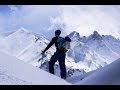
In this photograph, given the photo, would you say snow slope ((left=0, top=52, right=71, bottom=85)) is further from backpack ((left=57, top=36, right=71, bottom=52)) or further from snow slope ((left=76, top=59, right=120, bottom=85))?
backpack ((left=57, top=36, right=71, bottom=52))

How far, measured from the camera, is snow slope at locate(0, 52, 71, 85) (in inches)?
244

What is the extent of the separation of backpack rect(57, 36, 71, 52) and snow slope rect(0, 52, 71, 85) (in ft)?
3.35

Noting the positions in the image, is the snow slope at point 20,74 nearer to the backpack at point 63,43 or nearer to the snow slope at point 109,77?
the snow slope at point 109,77

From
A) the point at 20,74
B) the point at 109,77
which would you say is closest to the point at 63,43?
the point at 109,77

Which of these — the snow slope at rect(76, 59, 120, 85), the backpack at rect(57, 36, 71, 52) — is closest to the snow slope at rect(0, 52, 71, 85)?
the snow slope at rect(76, 59, 120, 85)

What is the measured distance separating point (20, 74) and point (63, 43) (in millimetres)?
1777

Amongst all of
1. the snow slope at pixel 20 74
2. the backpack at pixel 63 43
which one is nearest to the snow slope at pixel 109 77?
the snow slope at pixel 20 74

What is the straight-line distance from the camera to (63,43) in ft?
26.6

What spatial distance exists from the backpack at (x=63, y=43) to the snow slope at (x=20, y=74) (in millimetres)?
1020

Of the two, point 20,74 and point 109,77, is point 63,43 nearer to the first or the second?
point 109,77
